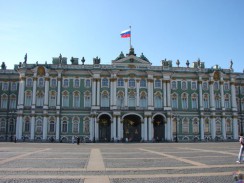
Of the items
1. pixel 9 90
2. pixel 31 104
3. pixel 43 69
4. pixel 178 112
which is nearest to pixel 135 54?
pixel 178 112

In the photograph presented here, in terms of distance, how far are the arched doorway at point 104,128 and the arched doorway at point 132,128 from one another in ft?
11.4

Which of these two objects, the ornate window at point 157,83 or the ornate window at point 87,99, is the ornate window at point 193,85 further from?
the ornate window at point 87,99

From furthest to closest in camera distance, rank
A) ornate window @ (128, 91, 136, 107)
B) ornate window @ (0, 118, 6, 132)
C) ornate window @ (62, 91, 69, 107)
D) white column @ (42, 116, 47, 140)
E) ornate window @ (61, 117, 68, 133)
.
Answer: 1. ornate window @ (0, 118, 6, 132)
2. ornate window @ (128, 91, 136, 107)
3. ornate window @ (62, 91, 69, 107)
4. ornate window @ (61, 117, 68, 133)
5. white column @ (42, 116, 47, 140)

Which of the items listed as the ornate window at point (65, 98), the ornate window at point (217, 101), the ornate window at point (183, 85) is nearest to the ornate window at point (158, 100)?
the ornate window at point (183, 85)

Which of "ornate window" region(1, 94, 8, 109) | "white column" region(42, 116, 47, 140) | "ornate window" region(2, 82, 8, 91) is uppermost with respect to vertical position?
"ornate window" region(2, 82, 8, 91)

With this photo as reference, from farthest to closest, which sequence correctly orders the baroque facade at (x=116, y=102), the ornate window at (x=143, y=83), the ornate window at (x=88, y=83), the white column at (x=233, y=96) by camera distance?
the white column at (x=233, y=96)
the ornate window at (x=143, y=83)
the ornate window at (x=88, y=83)
the baroque facade at (x=116, y=102)

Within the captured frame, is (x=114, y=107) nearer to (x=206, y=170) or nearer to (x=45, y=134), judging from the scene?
(x=45, y=134)

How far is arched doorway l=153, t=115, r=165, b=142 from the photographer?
215 feet

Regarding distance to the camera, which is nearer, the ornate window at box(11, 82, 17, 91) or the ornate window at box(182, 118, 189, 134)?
the ornate window at box(182, 118, 189, 134)

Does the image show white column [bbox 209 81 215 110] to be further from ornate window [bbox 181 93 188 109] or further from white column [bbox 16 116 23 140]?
white column [bbox 16 116 23 140]

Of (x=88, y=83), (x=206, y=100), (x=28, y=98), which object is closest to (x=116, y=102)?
(x=88, y=83)

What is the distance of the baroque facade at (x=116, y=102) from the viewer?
63.5m

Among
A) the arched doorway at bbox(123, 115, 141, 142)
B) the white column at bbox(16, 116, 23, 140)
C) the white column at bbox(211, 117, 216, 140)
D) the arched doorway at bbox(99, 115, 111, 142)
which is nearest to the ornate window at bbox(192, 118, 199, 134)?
the white column at bbox(211, 117, 216, 140)

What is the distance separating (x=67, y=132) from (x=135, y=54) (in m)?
22.7
